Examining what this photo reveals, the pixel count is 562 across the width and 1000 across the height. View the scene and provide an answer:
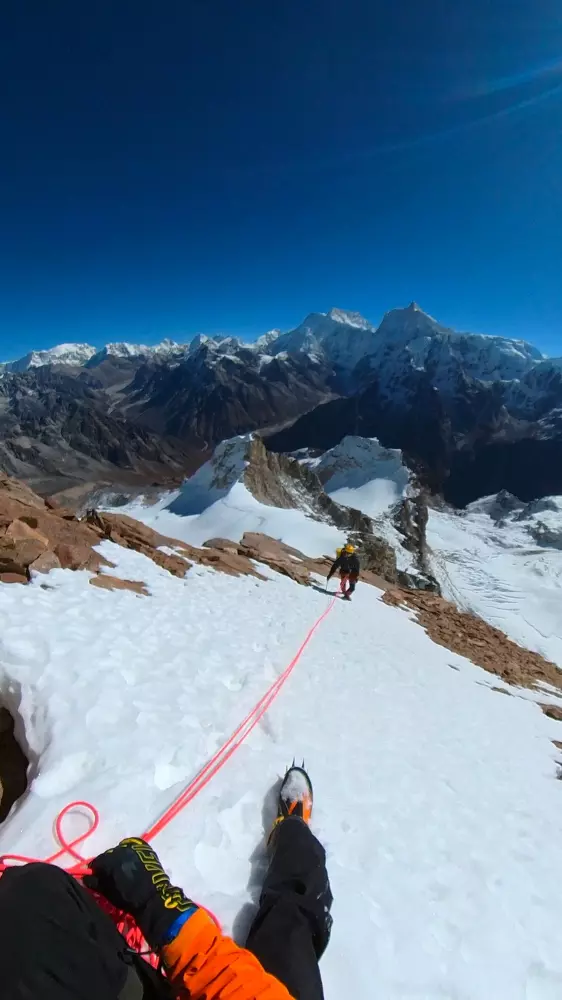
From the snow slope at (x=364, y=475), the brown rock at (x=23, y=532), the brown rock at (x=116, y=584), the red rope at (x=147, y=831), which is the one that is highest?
the snow slope at (x=364, y=475)

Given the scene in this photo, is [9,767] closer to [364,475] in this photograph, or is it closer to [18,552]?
[18,552]

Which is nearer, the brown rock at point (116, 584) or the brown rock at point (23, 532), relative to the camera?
the brown rock at point (23, 532)

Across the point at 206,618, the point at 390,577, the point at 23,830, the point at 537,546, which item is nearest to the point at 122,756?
the point at 23,830

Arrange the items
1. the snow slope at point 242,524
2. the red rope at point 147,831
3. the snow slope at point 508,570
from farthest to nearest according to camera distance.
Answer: the snow slope at point 508,570
the snow slope at point 242,524
the red rope at point 147,831

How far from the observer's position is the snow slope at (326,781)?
3584 mm

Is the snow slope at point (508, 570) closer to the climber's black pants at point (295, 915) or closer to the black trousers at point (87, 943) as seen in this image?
the climber's black pants at point (295, 915)

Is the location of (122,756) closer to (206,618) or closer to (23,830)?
(23,830)

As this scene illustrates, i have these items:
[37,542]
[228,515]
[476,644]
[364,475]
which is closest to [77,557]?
[37,542]

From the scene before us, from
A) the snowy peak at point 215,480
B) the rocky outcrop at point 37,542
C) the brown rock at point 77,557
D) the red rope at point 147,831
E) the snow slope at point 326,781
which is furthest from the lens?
the snowy peak at point 215,480

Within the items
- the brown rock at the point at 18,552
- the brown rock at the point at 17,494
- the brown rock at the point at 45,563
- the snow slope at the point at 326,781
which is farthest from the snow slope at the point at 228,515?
A: the snow slope at the point at 326,781

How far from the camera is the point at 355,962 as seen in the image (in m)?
3.32

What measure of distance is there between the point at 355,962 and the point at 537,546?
173586 millimetres

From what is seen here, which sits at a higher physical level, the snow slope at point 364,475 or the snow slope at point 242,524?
the snow slope at point 364,475

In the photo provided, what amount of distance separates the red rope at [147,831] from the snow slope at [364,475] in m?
104
